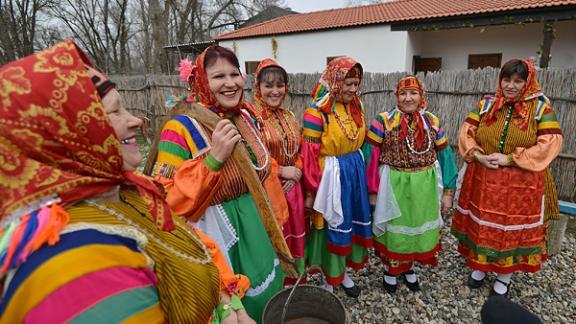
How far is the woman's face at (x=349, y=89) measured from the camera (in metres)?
2.79

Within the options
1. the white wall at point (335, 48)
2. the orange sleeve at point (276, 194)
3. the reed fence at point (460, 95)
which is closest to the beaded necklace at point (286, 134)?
the orange sleeve at point (276, 194)

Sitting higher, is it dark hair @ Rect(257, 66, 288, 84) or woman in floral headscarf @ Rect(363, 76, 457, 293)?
dark hair @ Rect(257, 66, 288, 84)

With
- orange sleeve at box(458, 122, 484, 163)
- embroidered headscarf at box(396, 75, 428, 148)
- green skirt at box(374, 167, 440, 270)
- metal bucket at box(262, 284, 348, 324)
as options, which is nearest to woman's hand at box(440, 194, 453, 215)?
Result: green skirt at box(374, 167, 440, 270)

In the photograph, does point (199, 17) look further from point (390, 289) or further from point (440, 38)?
point (390, 289)

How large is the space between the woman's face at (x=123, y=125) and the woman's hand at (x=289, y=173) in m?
1.62

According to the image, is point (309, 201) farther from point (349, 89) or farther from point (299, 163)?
point (349, 89)

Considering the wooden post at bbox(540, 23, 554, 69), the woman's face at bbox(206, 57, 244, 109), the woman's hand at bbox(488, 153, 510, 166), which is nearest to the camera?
the woman's face at bbox(206, 57, 244, 109)

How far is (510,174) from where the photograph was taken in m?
2.78

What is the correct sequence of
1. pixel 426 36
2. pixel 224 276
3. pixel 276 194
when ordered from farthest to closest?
1. pixel 426 36
2. pixel 276 194
3. pixel 224 276

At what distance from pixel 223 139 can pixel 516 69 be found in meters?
2.60

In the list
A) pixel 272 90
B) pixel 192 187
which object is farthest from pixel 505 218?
pixel 192 187

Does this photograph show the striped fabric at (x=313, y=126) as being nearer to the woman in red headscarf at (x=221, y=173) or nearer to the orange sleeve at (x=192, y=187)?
the woman in red headscarf at (x=221, y=173)

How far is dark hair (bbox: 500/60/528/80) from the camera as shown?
2.66m

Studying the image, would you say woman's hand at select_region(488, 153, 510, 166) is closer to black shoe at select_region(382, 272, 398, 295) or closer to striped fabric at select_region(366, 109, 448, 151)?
striped fabric at select_region(366, 109, 448, 151)
